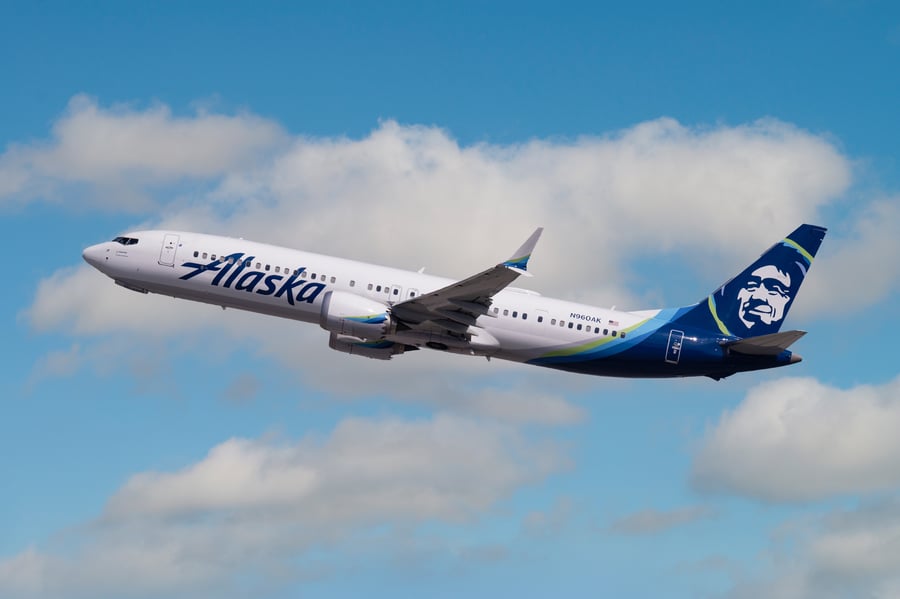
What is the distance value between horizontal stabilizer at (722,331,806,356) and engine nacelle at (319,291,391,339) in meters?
19.9

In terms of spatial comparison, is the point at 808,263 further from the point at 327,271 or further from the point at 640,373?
the point at 327,271

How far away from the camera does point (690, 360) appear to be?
67562 mm

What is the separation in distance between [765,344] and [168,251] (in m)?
33.9

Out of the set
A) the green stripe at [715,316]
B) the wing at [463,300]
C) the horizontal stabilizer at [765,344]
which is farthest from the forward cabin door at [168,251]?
the horizontal stabilizer at [765,344]

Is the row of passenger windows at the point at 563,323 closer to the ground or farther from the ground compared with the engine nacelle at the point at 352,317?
farther from the ground

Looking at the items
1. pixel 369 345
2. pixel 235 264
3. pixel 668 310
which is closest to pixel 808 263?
pixel 668 310

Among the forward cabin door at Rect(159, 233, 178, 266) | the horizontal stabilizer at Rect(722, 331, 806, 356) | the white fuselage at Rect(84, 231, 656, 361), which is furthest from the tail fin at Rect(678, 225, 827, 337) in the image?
the forward cabin door at Rect(159, 233, 178, 266)

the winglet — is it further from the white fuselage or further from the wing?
the white fuselage

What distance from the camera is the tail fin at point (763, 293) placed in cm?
6919

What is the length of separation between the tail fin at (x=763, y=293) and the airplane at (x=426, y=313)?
171 mm

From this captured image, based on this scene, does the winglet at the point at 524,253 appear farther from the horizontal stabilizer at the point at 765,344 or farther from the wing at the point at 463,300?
the horizontal stabilizer at the point at 765,344

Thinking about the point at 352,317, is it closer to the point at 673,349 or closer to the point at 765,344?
the point at 673,349

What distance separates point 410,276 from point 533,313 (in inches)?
286

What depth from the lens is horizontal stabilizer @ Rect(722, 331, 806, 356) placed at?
210 feet
